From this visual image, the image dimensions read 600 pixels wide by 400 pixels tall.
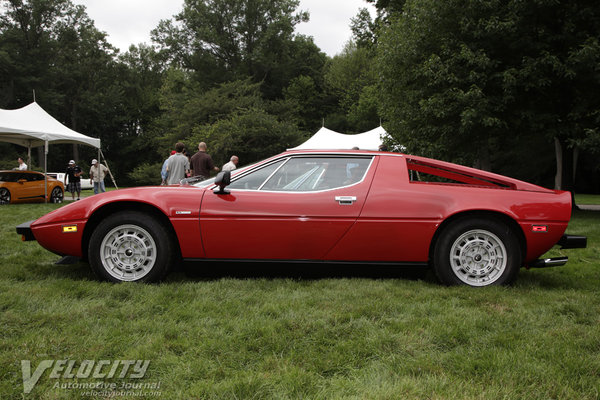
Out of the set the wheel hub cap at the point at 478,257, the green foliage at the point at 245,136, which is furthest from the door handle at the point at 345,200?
the green foliage at the point at 245,136

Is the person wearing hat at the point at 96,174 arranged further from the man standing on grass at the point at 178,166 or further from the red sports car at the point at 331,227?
the red sports car at the point at 331,227

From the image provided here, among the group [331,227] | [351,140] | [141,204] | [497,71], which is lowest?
[331,227]

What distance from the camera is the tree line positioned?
1126 centimetres

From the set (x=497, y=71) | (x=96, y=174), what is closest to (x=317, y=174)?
(x=497, y=71)

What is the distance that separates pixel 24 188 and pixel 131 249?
12158 mm

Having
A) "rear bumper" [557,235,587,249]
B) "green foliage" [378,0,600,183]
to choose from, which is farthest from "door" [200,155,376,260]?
"green foliage" [378,0,600,183]

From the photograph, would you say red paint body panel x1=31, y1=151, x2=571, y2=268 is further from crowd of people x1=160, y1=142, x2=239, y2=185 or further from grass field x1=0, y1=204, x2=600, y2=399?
crowd of people x1=160, y1=142, x2=239, y2=185

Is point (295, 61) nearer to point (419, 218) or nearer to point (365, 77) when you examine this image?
point (365, 77)

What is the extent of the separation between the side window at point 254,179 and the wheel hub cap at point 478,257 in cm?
175

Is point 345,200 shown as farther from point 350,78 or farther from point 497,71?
point 350,78

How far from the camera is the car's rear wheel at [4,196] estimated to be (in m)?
13.2

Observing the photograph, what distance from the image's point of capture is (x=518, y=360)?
232cm

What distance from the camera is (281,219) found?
382 centimetres

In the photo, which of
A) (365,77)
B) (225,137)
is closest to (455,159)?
(225,137)
